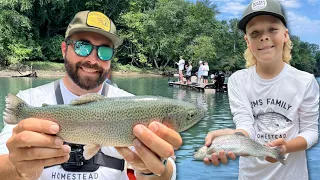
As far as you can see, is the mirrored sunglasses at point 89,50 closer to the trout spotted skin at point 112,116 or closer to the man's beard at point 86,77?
the man's beard at point 86,77

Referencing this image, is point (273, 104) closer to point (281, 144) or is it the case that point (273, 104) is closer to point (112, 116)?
point (281, 144)

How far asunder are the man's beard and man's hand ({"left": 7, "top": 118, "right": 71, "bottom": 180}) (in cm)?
81

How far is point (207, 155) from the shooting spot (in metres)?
2.97

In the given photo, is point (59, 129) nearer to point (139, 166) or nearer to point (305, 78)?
point (139, 166)

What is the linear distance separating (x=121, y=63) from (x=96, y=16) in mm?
50828

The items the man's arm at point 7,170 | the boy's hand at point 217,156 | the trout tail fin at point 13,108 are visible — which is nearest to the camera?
the trout tail fin at point 13,108

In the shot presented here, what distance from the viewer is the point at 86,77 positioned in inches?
109

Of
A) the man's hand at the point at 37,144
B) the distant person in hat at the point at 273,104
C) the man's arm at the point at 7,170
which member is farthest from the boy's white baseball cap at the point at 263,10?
the man's arm at the point at 7,170

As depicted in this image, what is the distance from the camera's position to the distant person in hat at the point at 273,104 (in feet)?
9.74

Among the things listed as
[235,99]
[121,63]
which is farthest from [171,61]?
[235,99]

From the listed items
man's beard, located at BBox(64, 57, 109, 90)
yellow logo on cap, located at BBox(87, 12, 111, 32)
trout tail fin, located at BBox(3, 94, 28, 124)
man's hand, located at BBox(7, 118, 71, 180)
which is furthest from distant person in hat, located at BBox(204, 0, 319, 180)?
trout tail fin, located at BBox(3, 94, 28, 124)

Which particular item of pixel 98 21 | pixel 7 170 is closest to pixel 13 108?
pixel 7 170

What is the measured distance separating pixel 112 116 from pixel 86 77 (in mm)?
838

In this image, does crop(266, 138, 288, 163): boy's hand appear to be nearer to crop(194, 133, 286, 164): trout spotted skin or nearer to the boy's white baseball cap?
crop(194, 133, 286, 164): trout spotted skin
